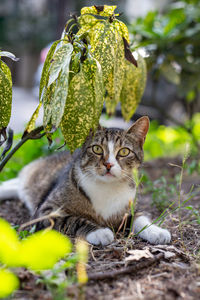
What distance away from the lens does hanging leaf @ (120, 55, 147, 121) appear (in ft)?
7.97

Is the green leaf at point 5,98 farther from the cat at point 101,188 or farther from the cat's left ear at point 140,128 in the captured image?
the cat's left ear at point 140,128

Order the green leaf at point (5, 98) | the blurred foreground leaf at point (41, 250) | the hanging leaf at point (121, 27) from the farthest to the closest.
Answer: the hanging leaf at point (121, 27) < the green leaf at point (5, 98) < the blurred foreground leaf at point (41, 250)

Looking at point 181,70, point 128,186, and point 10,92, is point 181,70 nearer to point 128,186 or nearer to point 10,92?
point 128,186

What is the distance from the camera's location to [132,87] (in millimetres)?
2477

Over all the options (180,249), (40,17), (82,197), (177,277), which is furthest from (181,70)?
(40,17)

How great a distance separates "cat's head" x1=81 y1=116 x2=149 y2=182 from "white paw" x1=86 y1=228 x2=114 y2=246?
13.9 inches

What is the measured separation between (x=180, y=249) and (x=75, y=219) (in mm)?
654

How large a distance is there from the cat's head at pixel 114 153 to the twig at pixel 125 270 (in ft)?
2.09

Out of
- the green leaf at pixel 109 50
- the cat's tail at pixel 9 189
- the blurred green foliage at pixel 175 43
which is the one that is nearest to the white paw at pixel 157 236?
the green leaf at pixel 109 50

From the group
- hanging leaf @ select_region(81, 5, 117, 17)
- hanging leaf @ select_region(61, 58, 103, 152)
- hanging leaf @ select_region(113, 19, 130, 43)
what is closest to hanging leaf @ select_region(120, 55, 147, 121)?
hanging leaf @ select_region(113, 19, 130, 43)

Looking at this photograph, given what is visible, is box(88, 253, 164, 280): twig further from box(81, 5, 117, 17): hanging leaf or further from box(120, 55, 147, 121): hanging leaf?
box(81, 5, 117, 17): hanging leaf

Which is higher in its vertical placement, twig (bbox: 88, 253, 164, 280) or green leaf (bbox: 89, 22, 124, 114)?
green leaf (bbox: 89, 22, 124, 114)

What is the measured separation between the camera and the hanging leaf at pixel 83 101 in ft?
5.70

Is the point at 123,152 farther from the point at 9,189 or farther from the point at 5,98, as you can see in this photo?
the point at 9,189
